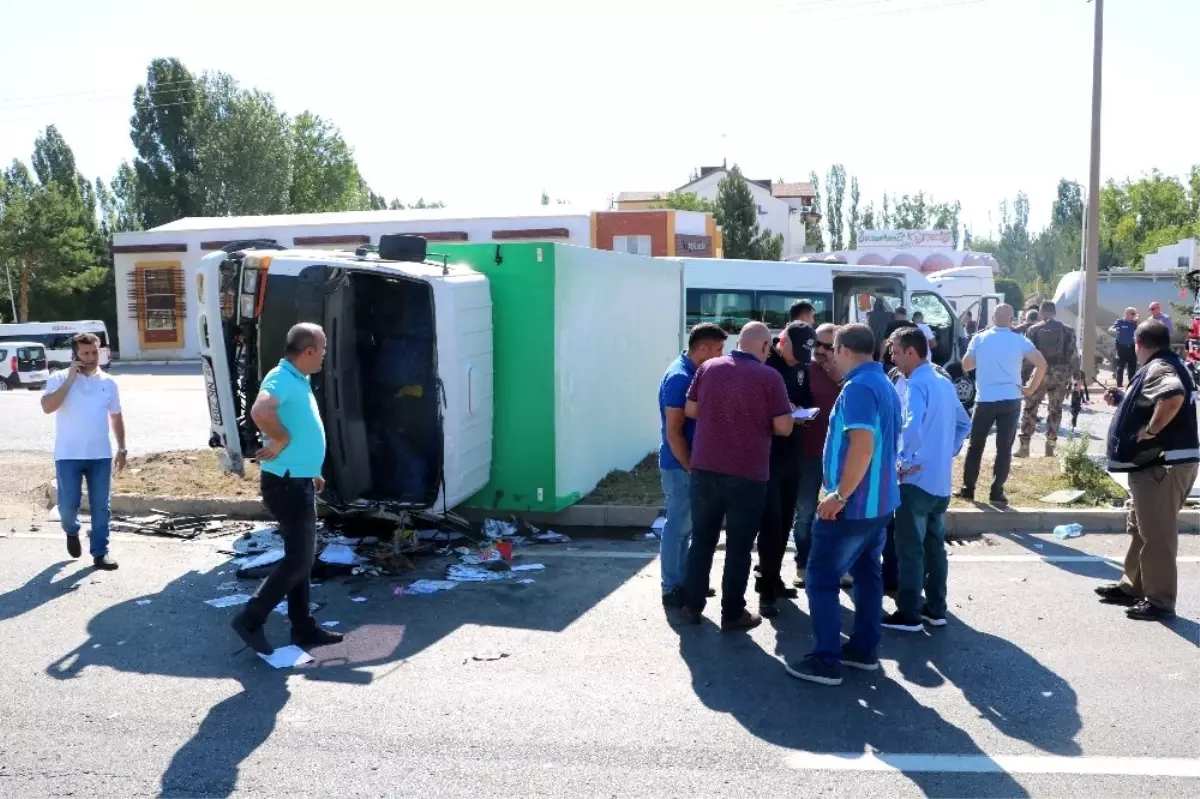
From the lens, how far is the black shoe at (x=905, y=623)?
5809mm

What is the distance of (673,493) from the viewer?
6363 mm

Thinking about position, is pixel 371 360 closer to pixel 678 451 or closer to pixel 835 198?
pixel 678 451

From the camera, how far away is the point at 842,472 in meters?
4.89

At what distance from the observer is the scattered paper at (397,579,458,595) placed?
6.62m


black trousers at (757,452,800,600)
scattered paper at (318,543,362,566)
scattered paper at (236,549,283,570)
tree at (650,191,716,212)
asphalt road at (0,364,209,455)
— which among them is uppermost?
tree at (650,191,716,212)

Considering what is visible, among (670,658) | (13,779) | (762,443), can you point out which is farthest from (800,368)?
(13,779)

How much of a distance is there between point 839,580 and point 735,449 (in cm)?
92

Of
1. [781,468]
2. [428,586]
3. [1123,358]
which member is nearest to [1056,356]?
[781,468]

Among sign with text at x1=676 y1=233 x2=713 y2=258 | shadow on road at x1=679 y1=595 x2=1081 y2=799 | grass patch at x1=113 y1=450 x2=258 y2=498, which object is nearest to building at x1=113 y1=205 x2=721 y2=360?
sign with text at x1=676 y1=233 x2=713 y2=258

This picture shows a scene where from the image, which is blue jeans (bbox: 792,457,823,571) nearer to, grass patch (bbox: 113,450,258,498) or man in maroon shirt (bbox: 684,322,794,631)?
man in maroon shirt (bbox: 684,322,794,631)

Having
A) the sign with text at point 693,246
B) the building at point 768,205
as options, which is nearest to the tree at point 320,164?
the building at point 768,205

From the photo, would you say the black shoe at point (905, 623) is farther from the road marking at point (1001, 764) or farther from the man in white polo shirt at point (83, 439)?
the man in white polo shirt at point (83, 439)

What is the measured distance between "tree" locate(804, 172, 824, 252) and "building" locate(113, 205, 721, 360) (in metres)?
45.1

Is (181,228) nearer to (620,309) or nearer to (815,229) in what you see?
(620,309)
